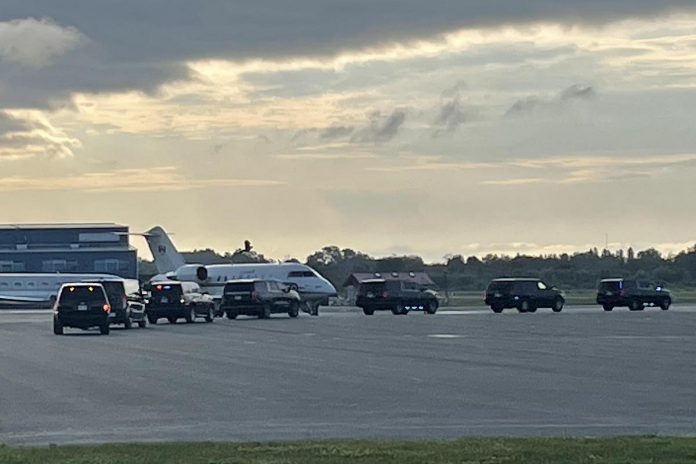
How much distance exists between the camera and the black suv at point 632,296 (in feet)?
256

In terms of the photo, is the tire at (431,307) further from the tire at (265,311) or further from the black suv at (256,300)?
the tire at (265,311)

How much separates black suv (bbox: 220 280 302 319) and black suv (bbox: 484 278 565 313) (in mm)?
11851

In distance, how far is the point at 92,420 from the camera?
2005cm

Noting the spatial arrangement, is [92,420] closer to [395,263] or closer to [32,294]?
[32,294]

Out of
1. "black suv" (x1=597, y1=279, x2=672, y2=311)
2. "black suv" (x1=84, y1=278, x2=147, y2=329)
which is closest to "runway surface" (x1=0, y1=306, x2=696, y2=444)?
"black suv" (x1=84, y1=278, x2=147, y2=329)

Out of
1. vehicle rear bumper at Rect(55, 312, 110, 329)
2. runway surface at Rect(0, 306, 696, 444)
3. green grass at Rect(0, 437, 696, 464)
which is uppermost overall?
vehicle rear bumper at Rect(55, 312, 110, 329)

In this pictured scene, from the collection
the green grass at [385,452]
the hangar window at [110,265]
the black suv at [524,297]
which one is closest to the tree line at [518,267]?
the hangar window at [110,265]

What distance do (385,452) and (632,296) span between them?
64.4 metres

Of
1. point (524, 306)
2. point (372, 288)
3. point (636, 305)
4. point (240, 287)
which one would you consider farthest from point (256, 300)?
point (636, 305)

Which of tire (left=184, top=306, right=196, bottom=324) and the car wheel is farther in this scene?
the car wheel

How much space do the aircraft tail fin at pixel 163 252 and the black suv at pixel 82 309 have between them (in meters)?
59.4

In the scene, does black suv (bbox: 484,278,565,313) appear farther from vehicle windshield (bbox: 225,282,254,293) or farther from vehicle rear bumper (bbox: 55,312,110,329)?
vehicle rear bumper (bbox: 55,312,110,329)

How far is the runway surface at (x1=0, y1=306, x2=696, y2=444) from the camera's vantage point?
18750 millimetres

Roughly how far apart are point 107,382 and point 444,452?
13.1 m
